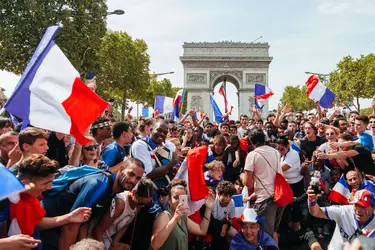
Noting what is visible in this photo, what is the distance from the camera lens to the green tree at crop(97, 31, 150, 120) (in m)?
25.7

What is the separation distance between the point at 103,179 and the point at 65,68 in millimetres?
1448

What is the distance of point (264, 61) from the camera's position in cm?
4481

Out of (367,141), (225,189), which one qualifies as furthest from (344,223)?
(367,141)

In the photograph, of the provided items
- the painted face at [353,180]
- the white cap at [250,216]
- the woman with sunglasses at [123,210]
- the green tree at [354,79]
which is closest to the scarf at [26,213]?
the woman with sunglasses at [123,210]

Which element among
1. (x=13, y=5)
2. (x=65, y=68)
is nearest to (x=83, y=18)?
(x=13, y=5)

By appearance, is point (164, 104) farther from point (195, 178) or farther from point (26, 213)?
point (26, 213)

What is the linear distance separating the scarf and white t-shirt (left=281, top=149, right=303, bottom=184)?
3852 mm

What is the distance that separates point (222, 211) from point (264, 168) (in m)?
0.90

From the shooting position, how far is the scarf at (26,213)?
263 cm

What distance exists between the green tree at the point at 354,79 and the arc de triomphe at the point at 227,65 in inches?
488

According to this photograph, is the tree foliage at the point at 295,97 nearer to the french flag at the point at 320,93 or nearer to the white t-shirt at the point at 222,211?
the french flag at the point at 320,93

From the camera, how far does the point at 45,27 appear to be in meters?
13.7

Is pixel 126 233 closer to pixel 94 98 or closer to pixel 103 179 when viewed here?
pixel 103 179

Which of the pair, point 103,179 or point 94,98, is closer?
point 103,179
